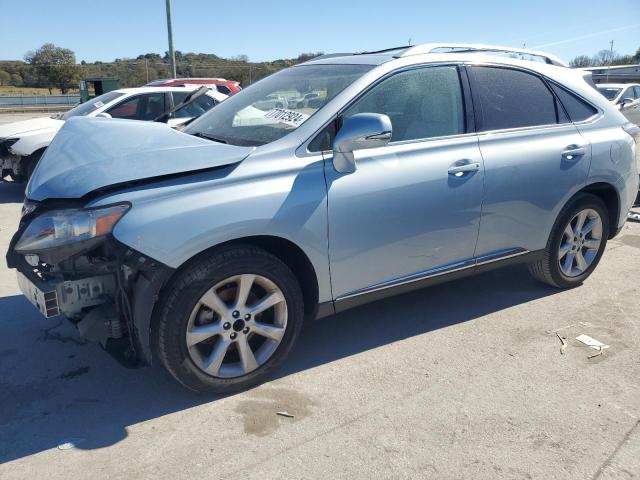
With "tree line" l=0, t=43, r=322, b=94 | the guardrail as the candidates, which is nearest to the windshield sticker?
"tree line" l=0, t=43, r=322, b=94

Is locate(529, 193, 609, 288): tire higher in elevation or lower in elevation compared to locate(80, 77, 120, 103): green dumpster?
lower

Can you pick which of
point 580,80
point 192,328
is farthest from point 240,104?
point 580,80

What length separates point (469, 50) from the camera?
13.4ft

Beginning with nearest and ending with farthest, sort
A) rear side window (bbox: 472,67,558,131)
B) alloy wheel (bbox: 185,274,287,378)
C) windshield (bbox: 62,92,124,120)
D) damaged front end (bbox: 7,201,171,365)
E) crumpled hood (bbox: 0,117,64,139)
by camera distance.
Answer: damaged front end (bbox: 7,201,171,365), alloy wheel (bbox: 185,274,287,378), rear side window (bbox: 472,67,558,131), crumpled hood (bbox: 0,117,64,139), windshield (bbox: 62,92,124,120)

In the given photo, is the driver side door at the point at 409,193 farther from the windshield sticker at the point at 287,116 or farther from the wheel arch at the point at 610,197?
the wheel arch at the point at 610,197

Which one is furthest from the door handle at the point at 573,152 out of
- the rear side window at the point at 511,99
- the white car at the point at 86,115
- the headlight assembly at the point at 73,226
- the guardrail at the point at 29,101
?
the guardrail at the point at 29,101

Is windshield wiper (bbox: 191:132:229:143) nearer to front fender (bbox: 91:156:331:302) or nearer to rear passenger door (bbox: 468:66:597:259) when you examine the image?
front fender (bbox: 91:156:331:302)

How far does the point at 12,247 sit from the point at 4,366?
3.24 feet

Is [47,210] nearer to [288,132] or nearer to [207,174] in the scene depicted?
[207,174]

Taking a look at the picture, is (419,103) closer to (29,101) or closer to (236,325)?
(236,325)

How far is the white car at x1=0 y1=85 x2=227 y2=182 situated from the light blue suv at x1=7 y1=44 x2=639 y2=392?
14.3ft

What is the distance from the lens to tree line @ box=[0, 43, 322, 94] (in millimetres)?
28625

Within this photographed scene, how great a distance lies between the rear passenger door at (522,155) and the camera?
153 inches

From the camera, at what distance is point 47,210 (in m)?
2.92
